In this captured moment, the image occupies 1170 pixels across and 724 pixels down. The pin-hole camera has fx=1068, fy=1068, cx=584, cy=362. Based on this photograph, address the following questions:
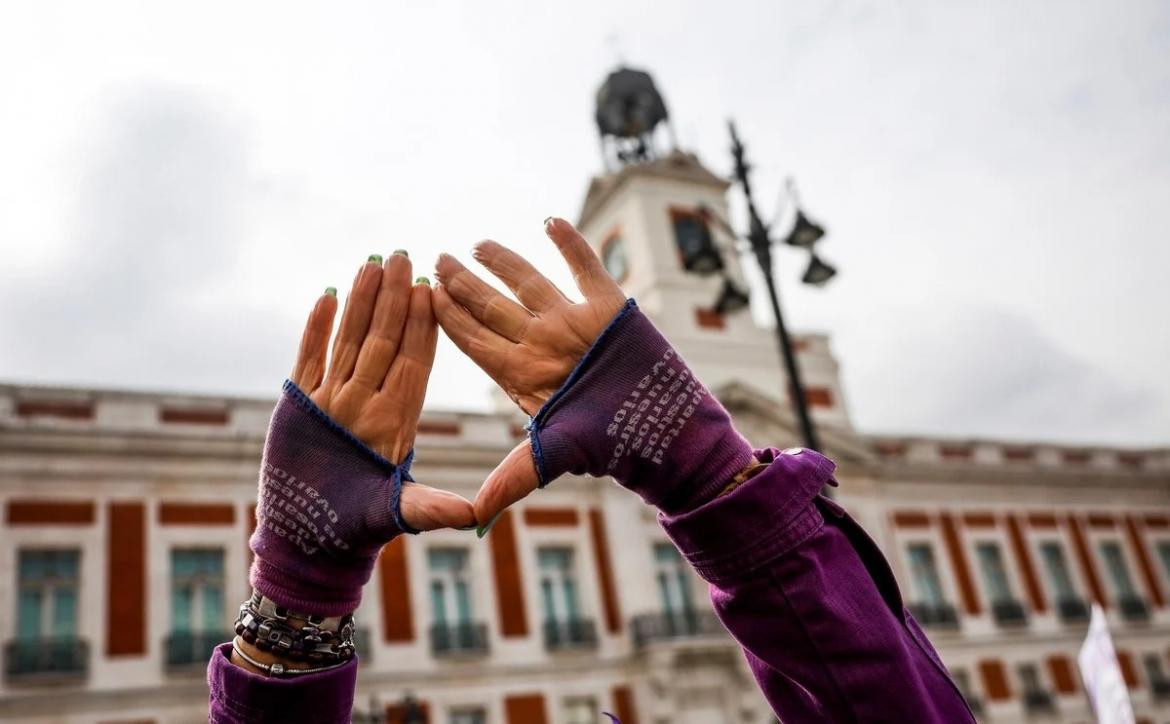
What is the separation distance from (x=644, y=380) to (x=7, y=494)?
17.5 m

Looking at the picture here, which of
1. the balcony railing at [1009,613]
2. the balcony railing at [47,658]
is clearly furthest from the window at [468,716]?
the balcony railing at [1009,613]

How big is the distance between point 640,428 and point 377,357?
0.54 meters

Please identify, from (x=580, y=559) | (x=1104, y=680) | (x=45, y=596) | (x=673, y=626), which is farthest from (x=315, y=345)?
(x=673, y=626)

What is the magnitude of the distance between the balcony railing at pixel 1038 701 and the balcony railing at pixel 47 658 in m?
19.2

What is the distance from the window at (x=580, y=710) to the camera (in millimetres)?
19594

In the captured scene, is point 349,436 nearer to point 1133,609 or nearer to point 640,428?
point 640,428

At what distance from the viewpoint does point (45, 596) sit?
54.2 feet

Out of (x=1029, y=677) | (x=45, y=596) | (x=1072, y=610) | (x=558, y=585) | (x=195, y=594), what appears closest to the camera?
(x=45, y=596)

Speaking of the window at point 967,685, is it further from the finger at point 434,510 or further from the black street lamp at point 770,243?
the finger at point 434,510

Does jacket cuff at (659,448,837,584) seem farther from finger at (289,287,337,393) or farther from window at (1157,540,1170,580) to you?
window at (1157,540,1170,580)

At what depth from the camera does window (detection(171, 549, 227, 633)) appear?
57.0 feet

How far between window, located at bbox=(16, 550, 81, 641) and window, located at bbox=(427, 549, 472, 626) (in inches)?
235

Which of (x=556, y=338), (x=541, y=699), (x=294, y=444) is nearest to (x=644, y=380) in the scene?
(x=556, y=338)

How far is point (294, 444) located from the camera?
1.84 metres
